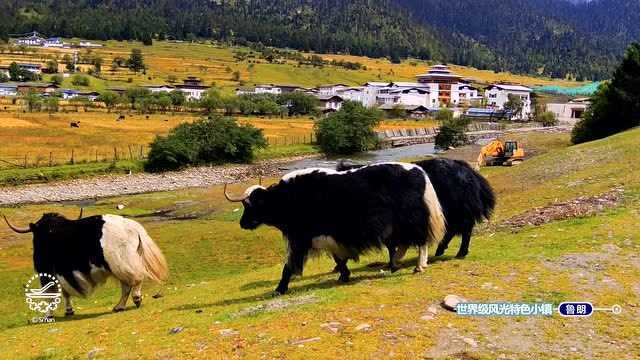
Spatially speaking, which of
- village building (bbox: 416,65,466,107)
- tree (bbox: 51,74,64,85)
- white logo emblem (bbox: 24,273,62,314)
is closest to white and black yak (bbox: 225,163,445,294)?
white logo emblem (bbox: 24,273,62,314)

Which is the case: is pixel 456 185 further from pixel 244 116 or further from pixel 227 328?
pixel 244 116

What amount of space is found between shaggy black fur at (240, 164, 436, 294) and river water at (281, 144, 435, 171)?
53392 millimetres

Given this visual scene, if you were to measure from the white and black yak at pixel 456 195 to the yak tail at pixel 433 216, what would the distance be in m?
0.77

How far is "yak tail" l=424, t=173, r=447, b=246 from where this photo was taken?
1151cm

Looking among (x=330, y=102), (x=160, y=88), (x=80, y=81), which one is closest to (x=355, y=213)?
(x=330, y=102)

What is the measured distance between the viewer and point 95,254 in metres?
12.8

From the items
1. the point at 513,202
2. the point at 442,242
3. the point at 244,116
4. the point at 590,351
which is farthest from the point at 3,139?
the point at 590,351

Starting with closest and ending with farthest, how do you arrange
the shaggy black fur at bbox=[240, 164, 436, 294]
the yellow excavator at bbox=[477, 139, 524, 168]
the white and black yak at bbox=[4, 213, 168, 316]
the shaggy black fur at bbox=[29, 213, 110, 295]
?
the shaggy black fur at bbox=[240, 164, 436, 294] < the white and black yak at bbox=[4, 213, 168, 316] < the shaggy black fur at bbox=[29, 213, 110, 295] < the yellow excavator at bbox=[477, 139, 524, 168]

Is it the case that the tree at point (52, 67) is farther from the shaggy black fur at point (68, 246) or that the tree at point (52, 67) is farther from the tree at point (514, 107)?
the shaggy black fur at point (68, 246)

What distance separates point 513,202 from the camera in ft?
71.1

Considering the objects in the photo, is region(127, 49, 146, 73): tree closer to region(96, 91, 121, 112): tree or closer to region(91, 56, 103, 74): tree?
region(91, 56, 103, 74): tree

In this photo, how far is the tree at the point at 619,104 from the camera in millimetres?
44750

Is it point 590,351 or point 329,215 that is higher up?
point 329,215

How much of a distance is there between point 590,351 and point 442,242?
5.68 m
